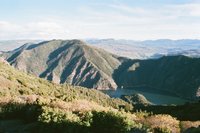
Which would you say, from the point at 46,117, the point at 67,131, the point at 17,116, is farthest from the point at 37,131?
the point at 17,116

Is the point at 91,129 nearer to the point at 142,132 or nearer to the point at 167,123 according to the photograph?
the point at 142,132

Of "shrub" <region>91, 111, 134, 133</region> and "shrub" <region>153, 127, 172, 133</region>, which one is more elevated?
"shrub" <region>91, 111, 134, 133</region>

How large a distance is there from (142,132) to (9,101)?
64.0ft

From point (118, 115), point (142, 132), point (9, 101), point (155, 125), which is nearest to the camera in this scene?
point (142, 132)

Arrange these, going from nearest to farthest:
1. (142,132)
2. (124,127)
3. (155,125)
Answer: (142,132), (124,127), (155,125)

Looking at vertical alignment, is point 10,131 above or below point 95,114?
below

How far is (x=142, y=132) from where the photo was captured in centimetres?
2358

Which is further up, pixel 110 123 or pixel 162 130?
pixel 110 123

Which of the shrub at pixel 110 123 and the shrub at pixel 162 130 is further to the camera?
the shrub at pixel 162 130

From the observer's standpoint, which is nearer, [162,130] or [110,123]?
[110,123]

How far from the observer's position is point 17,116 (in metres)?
35.3

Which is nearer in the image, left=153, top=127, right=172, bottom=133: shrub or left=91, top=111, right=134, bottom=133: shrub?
left=91, top=111, right=134, bottom=133: shrub

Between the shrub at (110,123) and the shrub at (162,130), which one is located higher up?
the shrub at (110,123)

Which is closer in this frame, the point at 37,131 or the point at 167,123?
the point at 37,131
